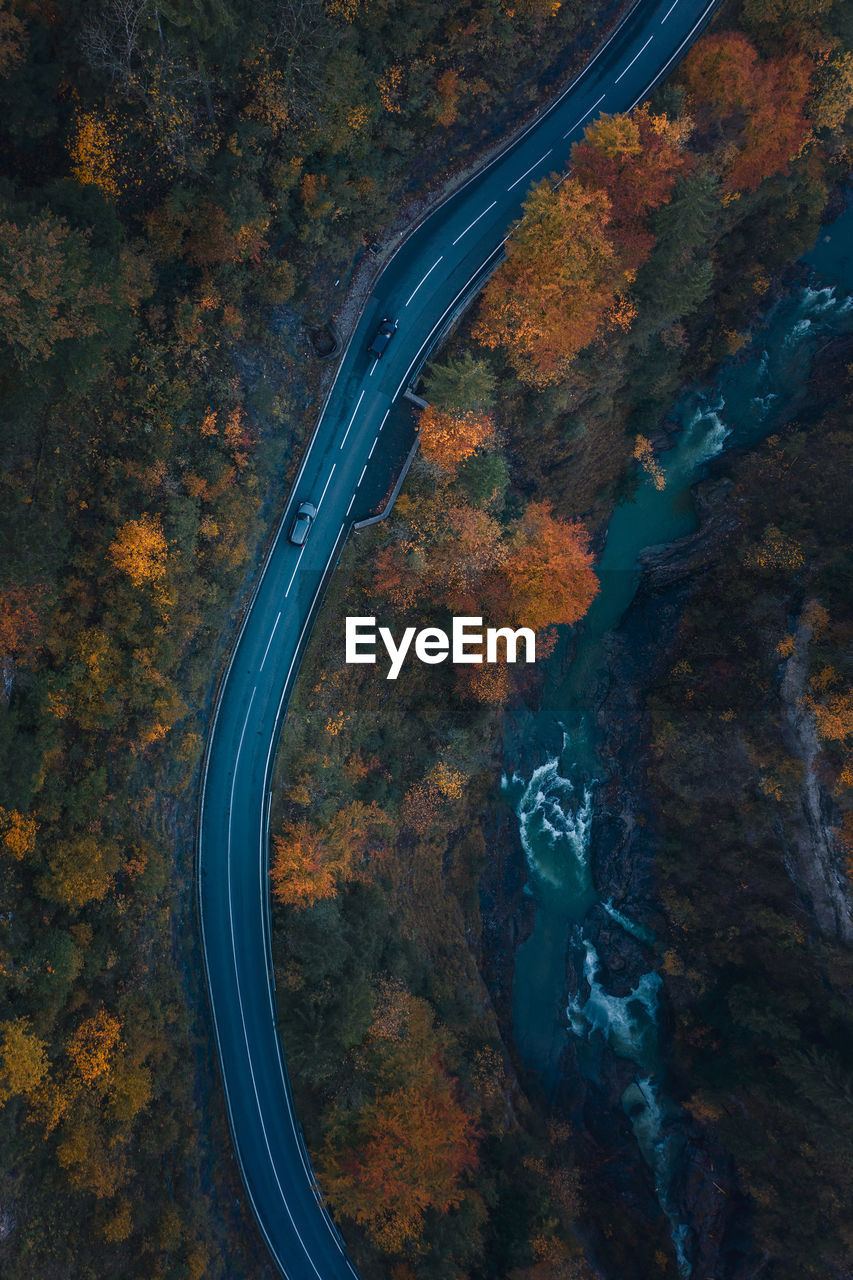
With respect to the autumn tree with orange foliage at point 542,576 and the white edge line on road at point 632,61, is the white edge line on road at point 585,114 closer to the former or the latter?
the white edge line on road at point 632,61

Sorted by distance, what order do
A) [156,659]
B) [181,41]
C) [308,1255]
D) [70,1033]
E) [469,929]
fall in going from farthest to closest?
[469,929]
[308,1255]
[156,659]
[70,1033]
[181,41]

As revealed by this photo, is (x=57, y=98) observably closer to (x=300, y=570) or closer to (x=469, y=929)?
(x=300, y=570)

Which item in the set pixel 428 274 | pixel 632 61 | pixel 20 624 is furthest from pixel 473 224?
pixel 20 624

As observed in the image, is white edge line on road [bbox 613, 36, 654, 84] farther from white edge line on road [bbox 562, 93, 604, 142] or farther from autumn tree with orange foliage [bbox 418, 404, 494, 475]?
autumn tree with orange foliage [bbox 418, 404, 494, 475]

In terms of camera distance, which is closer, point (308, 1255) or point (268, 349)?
point (268, 349)

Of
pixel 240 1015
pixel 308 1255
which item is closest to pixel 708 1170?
pixel 308 1255
